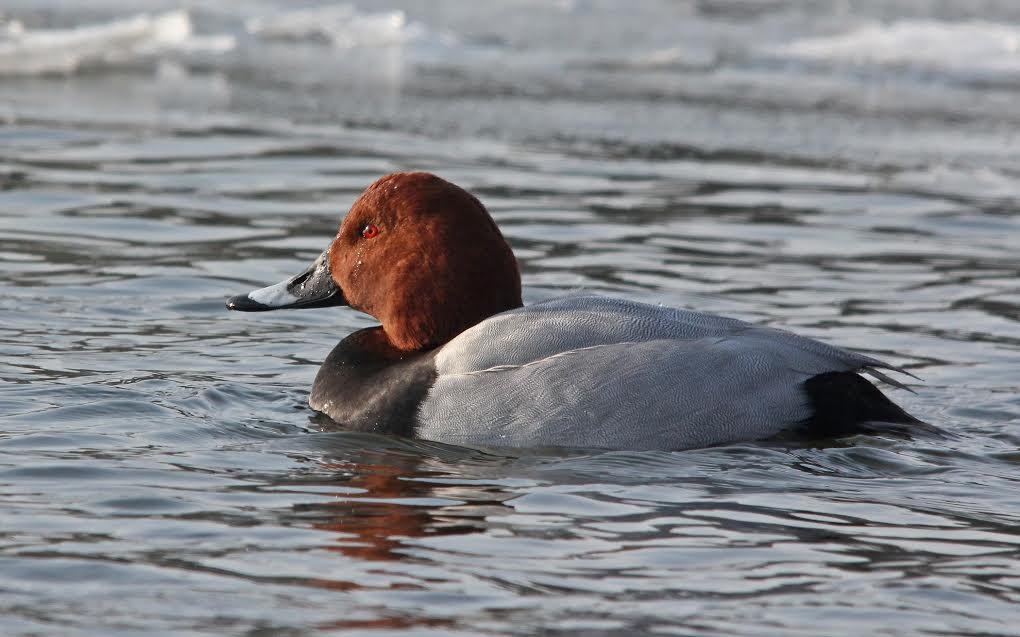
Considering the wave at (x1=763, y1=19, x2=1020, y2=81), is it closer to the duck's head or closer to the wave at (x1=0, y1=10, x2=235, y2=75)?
the wave at (x1=0, y1=10, x2=235, y2=75)

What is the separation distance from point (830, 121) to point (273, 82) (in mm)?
4325

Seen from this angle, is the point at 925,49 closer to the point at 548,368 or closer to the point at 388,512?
the point at 548,368

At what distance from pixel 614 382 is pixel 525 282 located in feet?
8.68

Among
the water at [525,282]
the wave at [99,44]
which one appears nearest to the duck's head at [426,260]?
the water at [525,282]

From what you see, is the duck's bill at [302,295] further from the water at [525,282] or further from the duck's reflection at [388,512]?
the duck's reflection at [388,512]

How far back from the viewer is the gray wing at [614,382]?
5223 mm

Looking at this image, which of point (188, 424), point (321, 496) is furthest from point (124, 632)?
point (188, 424)

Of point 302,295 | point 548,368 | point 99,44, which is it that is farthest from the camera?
point 99,44

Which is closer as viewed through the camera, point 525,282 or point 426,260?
point 426,260

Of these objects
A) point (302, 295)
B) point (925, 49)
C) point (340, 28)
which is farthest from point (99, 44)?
point (302, 295)

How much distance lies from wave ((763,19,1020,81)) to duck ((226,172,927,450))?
871 cm

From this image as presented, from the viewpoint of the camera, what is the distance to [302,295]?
6094 mm

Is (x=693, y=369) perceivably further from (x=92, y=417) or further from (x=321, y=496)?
(x=92, y=417)

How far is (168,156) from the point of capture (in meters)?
10.2
